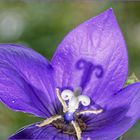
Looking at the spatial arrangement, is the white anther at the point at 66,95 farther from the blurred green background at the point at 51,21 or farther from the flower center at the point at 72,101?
the blurred green background at the point at 51,21

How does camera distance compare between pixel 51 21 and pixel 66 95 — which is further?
pixel 51 21

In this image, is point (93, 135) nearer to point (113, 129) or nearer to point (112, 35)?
point (113, 129)

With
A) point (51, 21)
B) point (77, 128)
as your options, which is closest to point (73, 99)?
point (77, 128)

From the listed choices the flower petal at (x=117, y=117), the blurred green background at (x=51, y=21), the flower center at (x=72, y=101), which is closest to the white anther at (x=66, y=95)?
the flower center at (x=72, y=101)

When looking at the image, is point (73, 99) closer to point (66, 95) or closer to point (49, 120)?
point (66, 95)

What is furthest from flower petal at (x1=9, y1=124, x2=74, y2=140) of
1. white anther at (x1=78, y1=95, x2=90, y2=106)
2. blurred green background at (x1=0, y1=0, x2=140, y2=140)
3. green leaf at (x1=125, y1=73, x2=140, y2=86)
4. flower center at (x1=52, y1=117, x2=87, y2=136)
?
blurred green background at (x1=0, y1=0, x2=140, y2=140)

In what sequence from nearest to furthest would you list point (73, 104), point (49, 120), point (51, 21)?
1. point (49, 120)
2. point (73, 104)
3. point (51, 21)
